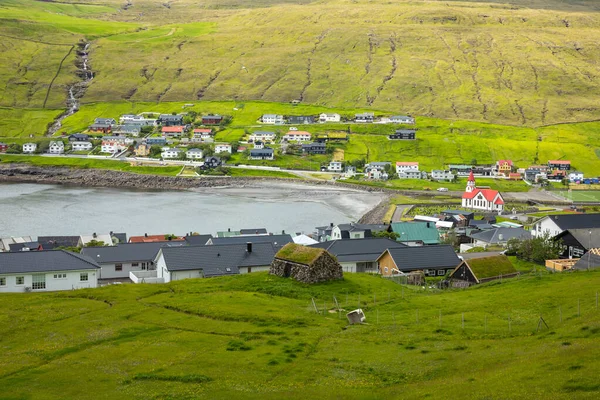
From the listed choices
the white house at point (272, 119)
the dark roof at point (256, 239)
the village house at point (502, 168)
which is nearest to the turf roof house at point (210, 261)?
the dark roof at point (256, 239)

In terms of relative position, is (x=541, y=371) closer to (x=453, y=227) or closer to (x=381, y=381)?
(x=381, y=381)

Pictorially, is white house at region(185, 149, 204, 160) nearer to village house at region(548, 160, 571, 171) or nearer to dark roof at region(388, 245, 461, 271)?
Result: village house at region(548, 160, 571, 171)

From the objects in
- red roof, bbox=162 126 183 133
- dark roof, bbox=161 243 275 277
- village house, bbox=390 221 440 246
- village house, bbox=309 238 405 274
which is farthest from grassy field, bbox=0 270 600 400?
red roof, bbox=162 126 183 133

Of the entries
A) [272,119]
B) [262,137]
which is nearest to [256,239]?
[262,137]

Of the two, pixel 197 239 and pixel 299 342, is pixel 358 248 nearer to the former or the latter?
pixel 197 239

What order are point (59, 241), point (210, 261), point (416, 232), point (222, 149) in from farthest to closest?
point (222, 149)
point (416, 232)
point (59, 241)
point (210, 261)

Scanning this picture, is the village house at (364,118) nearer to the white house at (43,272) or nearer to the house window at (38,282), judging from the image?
the white house at (43,272)
